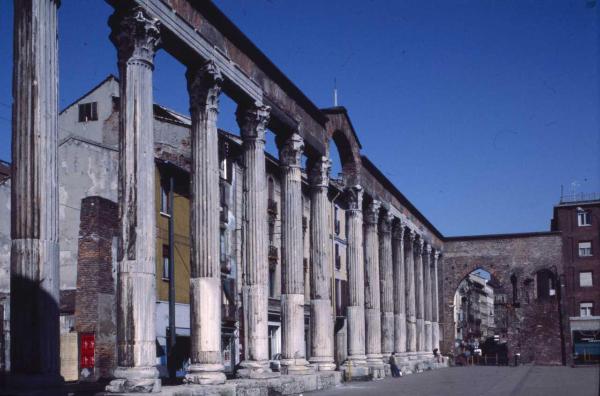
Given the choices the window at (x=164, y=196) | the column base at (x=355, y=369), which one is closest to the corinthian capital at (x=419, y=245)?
the column base at (x=355, y=369)

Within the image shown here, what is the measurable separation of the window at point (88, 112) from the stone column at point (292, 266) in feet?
40.4

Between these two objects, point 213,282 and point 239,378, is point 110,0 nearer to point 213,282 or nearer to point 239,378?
point 213,282

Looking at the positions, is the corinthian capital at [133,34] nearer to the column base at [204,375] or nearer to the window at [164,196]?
the column base at [204,375]

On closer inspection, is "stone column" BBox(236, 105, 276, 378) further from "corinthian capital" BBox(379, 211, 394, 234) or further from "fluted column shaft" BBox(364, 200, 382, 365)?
"corinthian capital" BBox(379, 211, 394, 234)

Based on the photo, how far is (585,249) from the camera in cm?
6369

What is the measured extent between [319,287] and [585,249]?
4482cm

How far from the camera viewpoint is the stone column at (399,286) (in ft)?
120

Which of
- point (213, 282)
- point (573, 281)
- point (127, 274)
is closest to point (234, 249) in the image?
point (213, 282)

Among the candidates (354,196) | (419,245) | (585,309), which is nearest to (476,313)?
(585,309)

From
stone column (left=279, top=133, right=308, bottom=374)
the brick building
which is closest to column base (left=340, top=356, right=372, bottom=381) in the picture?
stone column (left=279, top=133, right=308, bottom=374)

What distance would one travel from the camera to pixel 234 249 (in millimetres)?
35281

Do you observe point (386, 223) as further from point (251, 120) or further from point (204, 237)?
point (204, 237)

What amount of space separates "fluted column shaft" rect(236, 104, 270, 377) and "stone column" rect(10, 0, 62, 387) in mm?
8051

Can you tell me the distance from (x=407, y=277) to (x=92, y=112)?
657 inches
